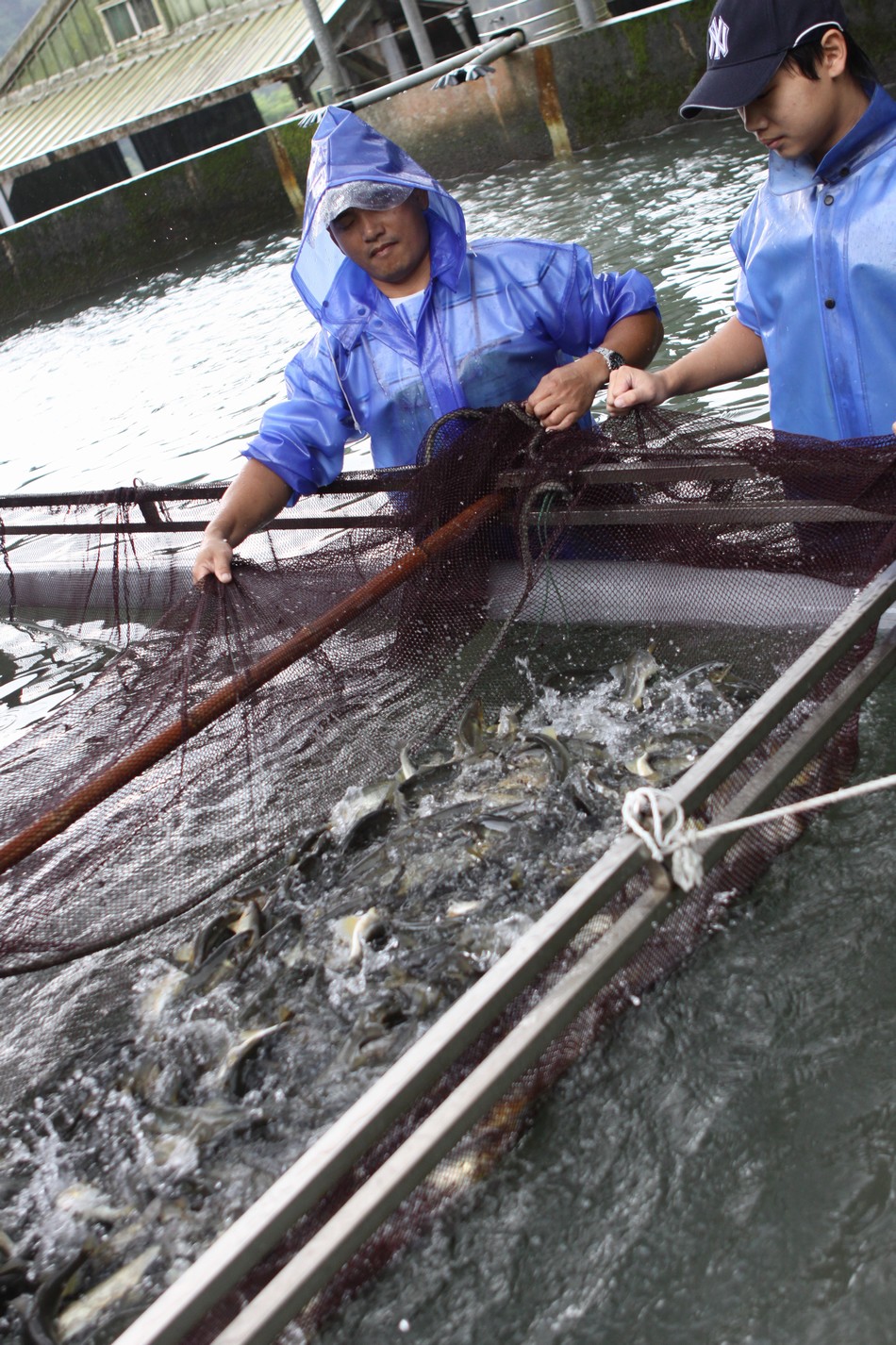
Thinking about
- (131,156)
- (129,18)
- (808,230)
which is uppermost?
(129,18)

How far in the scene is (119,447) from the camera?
1010 centimetres

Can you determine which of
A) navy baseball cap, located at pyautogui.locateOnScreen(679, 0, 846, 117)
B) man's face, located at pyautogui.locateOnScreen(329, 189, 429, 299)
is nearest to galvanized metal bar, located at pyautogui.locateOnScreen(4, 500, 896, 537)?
→ man's face, located at pyautogui.locateOnScreen(329, 189, 429, 299)

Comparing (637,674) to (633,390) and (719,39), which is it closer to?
(633,390)

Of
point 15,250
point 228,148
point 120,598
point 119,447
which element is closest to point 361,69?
point 228,148

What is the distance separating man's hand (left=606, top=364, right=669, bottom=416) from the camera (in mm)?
3406

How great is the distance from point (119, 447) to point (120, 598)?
4453 millimetres

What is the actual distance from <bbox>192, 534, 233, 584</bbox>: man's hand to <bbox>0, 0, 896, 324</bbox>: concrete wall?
40.1 ft

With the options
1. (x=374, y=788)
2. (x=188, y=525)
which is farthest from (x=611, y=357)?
(x=188, y=525)

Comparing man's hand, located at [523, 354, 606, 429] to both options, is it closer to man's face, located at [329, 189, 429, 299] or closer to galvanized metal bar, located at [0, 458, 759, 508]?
galvanized metal bar, located at [0, 458, 759, 508]

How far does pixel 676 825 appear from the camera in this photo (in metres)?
2.19

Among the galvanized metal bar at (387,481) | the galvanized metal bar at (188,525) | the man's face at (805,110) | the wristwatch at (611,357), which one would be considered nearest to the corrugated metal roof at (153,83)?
the galvanized metal bar at (188,525)

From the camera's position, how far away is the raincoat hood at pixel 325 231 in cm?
368

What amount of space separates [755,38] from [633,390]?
0.99 metres

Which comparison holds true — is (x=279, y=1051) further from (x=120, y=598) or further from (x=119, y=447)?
(x=119, y=447)
